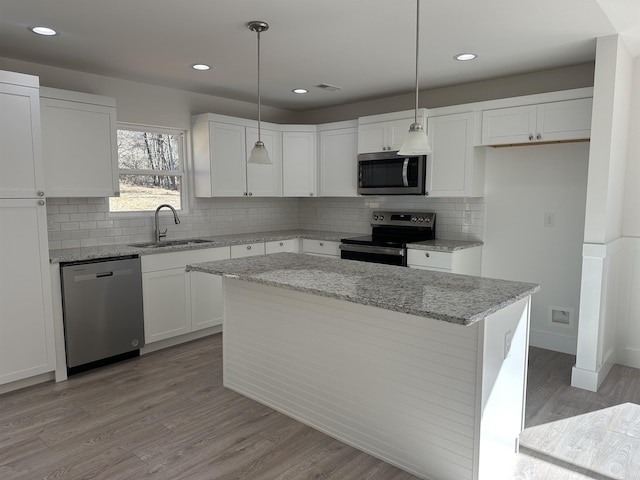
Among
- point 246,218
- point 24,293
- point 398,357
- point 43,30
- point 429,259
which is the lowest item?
point 398,357

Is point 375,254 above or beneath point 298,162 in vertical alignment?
beneath

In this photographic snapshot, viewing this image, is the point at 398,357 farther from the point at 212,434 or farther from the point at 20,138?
the point at 20,138

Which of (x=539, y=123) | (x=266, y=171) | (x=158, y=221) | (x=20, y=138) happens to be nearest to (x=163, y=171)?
(x=158, y=221)

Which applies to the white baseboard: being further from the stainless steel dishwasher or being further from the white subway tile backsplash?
the white subway tile backsplash

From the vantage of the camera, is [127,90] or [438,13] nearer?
[438,13]

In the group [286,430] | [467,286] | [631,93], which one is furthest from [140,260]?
[631,93]

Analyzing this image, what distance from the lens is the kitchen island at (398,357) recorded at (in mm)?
1962

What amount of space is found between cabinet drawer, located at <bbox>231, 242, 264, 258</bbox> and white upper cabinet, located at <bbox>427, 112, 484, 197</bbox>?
1.81 meters

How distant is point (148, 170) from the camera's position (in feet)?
14.3

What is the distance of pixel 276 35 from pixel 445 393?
241 cm

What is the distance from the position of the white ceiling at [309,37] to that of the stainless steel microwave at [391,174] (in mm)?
741

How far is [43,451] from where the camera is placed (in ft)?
7.88

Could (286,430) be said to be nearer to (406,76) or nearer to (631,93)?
(406,76)

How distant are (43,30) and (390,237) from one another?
11.2 ft
